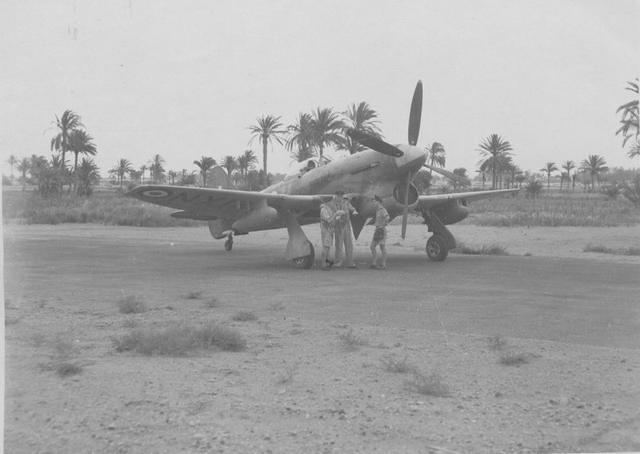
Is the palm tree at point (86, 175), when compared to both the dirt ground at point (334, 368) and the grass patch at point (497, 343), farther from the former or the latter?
the grass patch at point (497, 343)

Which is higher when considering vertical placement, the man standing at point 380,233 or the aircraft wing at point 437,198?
the aircraft wing at point 437,198

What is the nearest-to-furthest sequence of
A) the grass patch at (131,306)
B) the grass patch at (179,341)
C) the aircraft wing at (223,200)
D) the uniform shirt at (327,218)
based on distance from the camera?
the grass patch at (179,341), the grass patch at (131,306), the aircraft wing at (223,200), the uniform shirt at (327,218)

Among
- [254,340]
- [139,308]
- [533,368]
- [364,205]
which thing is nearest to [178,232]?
[364,205]

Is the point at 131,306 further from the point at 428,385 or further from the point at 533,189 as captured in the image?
the point at 533,189

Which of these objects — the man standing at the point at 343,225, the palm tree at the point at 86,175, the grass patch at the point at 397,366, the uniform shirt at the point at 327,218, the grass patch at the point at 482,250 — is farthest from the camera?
the palm tree at the point at 86,175

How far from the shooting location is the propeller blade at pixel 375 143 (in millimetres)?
14906

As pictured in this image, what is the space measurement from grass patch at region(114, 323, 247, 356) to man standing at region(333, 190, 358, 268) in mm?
8173

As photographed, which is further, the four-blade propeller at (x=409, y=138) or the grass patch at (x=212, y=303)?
the four-blade propeller at (x=409, y=138)

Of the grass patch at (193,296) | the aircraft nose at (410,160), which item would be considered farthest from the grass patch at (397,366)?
the aircraft nose at (410,160)

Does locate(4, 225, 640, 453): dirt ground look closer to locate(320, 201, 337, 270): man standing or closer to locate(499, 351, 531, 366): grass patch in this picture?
locate(499, 351, 531, 366): grass patch

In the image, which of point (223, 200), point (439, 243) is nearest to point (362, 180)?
point (439, 243)

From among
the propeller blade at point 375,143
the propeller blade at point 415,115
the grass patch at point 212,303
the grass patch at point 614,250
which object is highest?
the propeller blade at point 415,115

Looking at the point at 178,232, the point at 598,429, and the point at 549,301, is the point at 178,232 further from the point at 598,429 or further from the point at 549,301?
the point at 598,429

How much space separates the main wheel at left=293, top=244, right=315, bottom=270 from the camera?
49.6 feet
